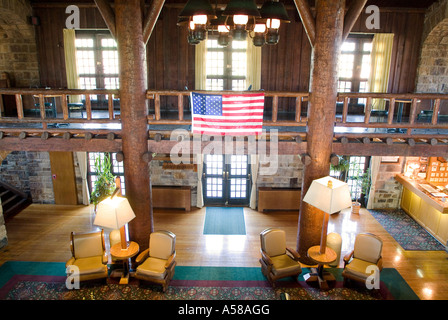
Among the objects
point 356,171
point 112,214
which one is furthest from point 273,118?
point 356,171

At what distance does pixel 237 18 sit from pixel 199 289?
5.29 m

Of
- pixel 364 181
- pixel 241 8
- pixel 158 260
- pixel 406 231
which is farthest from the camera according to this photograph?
pixel 364 181

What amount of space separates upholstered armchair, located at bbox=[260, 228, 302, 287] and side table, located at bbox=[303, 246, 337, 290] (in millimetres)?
316

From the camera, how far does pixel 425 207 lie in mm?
10109

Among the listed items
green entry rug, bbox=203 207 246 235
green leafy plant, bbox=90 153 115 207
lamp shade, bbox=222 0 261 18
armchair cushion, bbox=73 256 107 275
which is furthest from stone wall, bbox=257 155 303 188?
lamp shade, bbox=222 0 261 18

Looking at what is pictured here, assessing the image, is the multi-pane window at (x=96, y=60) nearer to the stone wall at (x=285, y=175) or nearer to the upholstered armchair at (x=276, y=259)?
the stone wall at (x=285, y=175)

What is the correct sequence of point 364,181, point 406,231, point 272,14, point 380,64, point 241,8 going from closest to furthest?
1. point 241,8
2. point 272,14
3. point 406,231
4. point 380,64
5. point 364,181

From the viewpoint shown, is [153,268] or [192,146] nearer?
[153,268]

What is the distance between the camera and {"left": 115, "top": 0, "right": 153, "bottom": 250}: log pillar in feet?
21.2

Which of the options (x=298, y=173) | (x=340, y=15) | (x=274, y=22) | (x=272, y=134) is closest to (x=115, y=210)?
(x=272, y=134)

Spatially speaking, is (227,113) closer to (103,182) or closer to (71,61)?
(103,182)

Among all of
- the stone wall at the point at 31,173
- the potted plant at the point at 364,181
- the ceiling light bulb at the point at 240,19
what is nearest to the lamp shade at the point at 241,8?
the ceiling light bulb at the point at 240,19

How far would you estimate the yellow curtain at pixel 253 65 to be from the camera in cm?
1005

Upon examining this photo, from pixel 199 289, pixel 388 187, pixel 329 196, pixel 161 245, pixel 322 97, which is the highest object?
pixel 322 97
